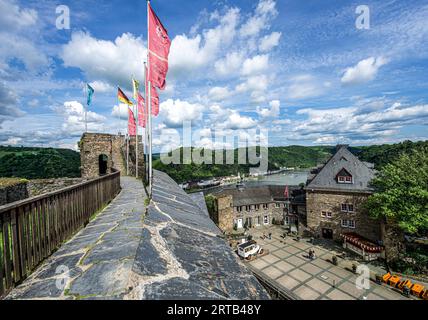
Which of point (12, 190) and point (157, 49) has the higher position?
point (157, 49)

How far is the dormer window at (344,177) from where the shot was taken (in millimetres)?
24578

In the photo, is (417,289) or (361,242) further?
(361,242)

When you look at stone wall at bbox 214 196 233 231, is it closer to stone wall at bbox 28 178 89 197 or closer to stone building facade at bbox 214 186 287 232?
stone building facade at bbox 214 186 287 232

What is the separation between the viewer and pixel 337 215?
25.4m

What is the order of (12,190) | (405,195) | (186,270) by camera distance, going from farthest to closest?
(405,195) → (12,190) → (186,270)

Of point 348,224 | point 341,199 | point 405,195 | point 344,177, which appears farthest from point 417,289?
point 344,177

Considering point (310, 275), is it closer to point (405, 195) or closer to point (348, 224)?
point (348, 224)

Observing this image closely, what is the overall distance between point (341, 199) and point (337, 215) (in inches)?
81.3

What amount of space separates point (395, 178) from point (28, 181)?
95.7ft

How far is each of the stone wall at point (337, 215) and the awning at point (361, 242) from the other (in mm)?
583

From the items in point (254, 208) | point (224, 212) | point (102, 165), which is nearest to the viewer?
point (102, 165)
